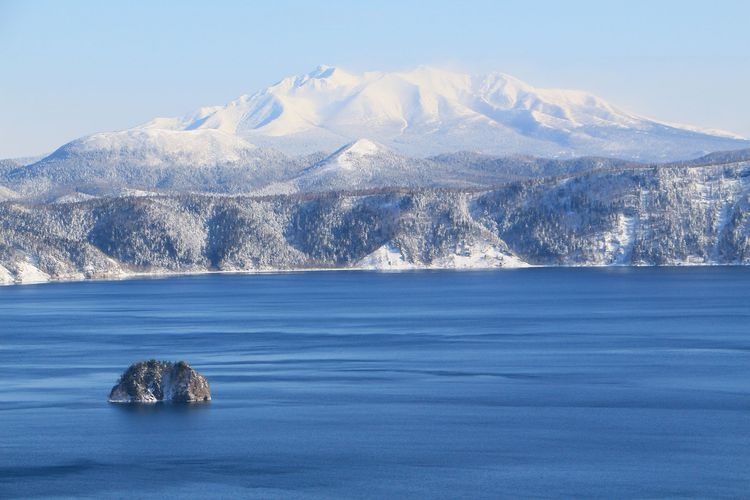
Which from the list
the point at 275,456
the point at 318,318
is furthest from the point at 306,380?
the point at 318,318

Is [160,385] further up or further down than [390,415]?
further up

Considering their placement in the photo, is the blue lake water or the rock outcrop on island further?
the rock outcrop on island

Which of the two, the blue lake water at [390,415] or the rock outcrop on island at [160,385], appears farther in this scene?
the rock outcrop on island at [160,385]

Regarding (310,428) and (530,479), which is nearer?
(530,479)

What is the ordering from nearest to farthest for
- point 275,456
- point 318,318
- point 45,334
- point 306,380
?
point 275,456, point 306,380, point 45,334, point 318,318

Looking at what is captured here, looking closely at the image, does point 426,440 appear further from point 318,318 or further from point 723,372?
point 318,318
